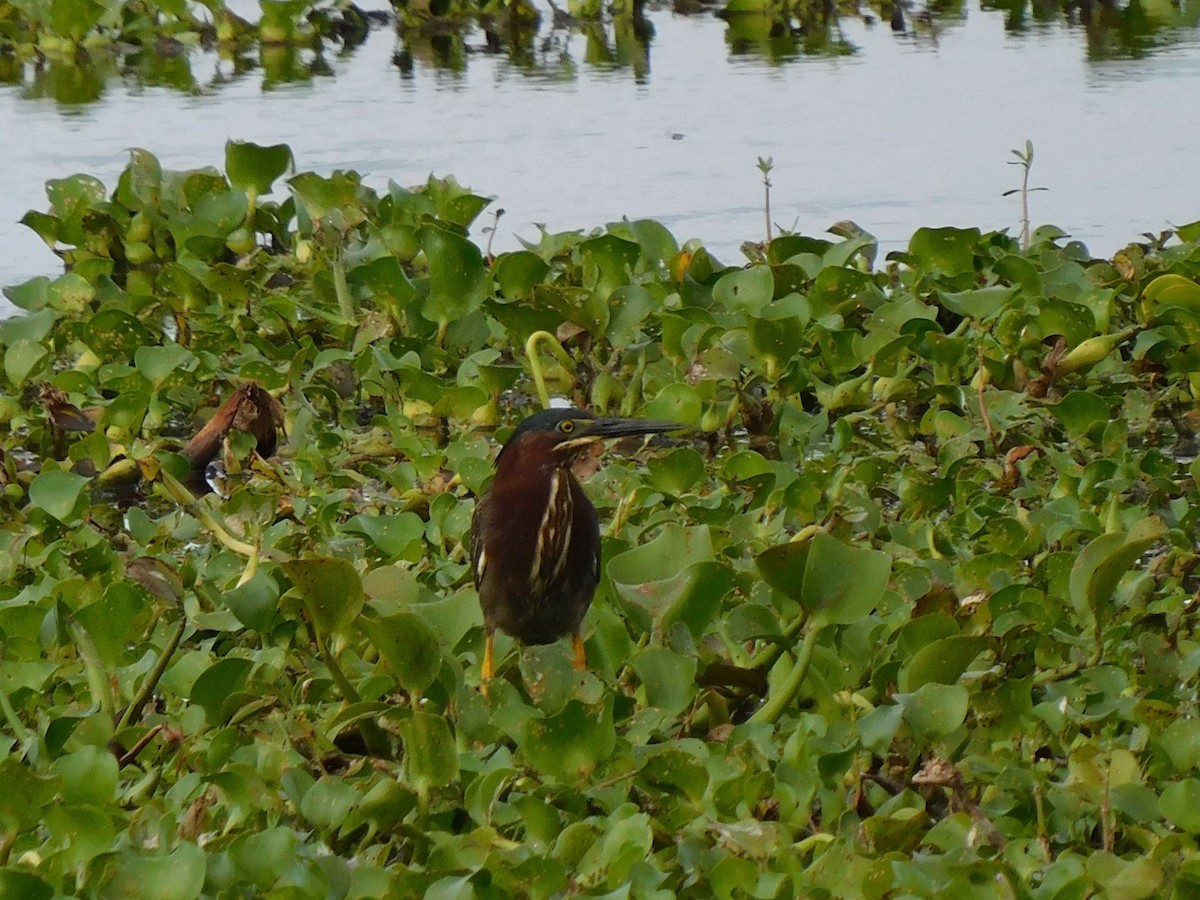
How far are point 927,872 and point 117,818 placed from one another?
1.37m

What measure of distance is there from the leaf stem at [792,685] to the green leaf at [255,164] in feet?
13.5

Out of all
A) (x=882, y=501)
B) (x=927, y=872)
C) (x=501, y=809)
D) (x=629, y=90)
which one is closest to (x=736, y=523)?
(x=882, y=501)

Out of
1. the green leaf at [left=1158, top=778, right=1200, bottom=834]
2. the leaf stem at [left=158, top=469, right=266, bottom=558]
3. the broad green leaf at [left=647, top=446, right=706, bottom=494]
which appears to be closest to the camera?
the green leaf at [left=1158, top=778, right=1200, bottom=834]

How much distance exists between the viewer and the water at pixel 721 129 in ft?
27.8

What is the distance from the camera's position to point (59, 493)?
457 centimetres

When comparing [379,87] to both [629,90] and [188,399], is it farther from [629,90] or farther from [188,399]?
[188,399]

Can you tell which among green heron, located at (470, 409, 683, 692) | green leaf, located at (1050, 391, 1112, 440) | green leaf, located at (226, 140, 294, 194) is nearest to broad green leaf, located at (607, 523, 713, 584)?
green heron, located at (470, 409, 683, 692)

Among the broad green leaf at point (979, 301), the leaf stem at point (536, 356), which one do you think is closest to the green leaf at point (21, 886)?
the leaf stem at point (536, 356)

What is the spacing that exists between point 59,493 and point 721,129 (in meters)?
6.38

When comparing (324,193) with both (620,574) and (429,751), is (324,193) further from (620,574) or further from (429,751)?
(429,751)

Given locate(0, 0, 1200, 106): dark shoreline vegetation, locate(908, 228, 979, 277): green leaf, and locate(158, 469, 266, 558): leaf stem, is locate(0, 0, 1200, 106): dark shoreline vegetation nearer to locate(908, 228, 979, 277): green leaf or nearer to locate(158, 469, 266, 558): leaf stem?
locate(908, 228, 979, 277): green leaf

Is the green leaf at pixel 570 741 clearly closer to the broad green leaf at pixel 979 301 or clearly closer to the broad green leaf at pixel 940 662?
the broad green leaf at pixel 940 662

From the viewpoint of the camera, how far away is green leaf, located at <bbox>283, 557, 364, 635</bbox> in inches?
126

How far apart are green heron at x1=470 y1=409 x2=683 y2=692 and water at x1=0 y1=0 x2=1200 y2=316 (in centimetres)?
369
